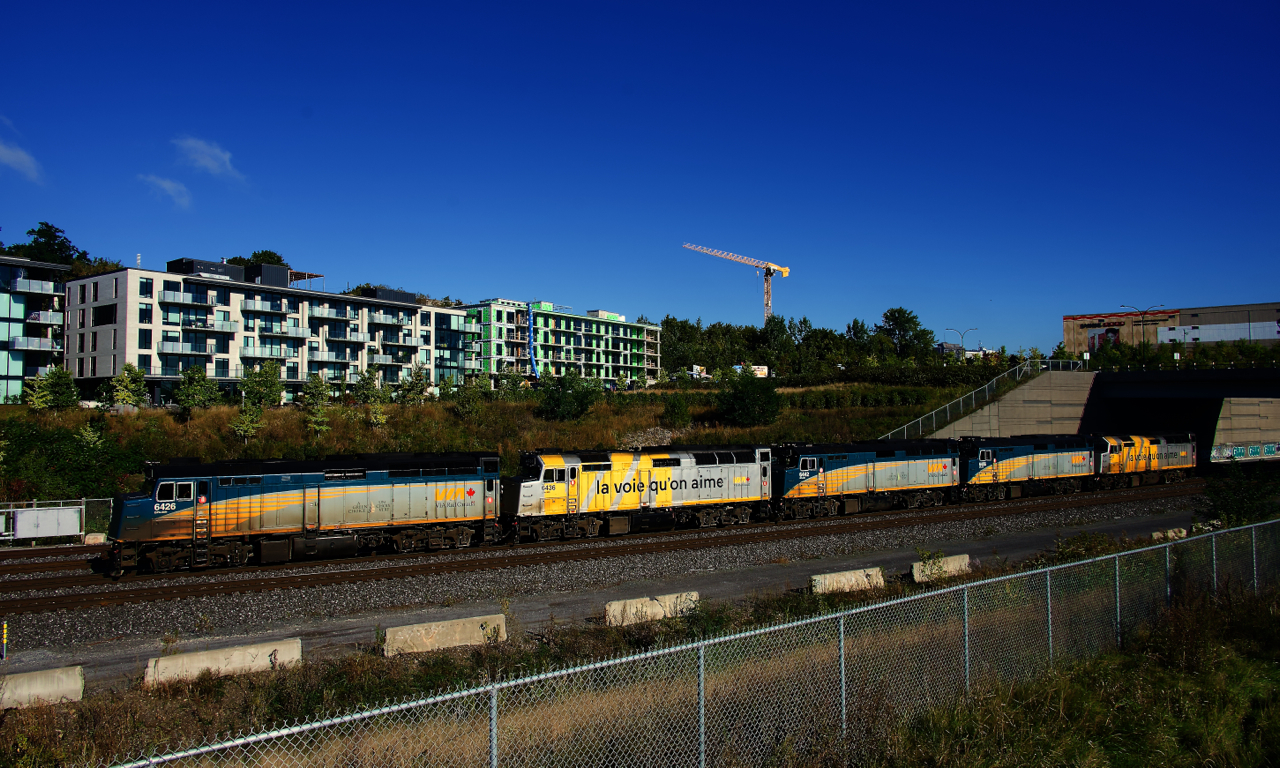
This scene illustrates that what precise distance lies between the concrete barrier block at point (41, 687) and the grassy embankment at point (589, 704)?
32 cm

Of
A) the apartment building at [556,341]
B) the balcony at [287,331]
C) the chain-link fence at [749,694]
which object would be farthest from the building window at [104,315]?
the chain-link fence at [749,694]

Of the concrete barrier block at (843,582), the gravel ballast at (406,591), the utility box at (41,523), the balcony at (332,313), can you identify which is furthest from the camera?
the balcony at (332,313)

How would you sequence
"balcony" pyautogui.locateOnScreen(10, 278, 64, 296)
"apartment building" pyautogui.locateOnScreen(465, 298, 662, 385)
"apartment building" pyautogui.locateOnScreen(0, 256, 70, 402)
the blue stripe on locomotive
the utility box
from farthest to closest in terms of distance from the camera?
"apartment building" pyautogui.locateOnScreen(465, 298, 662, 385) < "balcony" pyautogui.locateOnScreen(10, 278, 64, 296) < "apartment building" pyautogui.locateOnScreen(0, 256, 70, 402) < the utility box < the blue stripe on locomotive

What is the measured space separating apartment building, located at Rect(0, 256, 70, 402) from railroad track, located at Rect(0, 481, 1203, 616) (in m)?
59.4

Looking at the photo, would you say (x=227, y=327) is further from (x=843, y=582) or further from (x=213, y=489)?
(x=843, y=582)

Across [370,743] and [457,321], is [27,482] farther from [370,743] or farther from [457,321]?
[457,321]

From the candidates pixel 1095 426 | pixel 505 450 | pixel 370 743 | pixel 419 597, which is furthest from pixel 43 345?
pixel 1095 426

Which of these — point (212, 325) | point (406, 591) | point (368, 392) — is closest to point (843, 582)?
point (406, 591)

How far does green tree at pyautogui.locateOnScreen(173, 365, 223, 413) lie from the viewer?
2000 inches

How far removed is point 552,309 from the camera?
112625 millimetres

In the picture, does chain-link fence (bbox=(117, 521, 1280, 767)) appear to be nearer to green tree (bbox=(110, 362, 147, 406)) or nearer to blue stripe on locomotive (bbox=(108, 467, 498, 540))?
blue stripe on locomotive (bbox=(108, 467, 498, 540))

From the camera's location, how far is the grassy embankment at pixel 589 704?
8.99 m

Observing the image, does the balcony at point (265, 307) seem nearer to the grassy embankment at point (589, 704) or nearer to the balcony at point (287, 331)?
the balcony at point (287, 331)

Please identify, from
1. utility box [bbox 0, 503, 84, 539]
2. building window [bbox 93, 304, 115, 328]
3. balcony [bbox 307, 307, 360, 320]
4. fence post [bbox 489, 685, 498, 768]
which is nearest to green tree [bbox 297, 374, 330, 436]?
utility box [bbox 0, 503, 84, 539]
